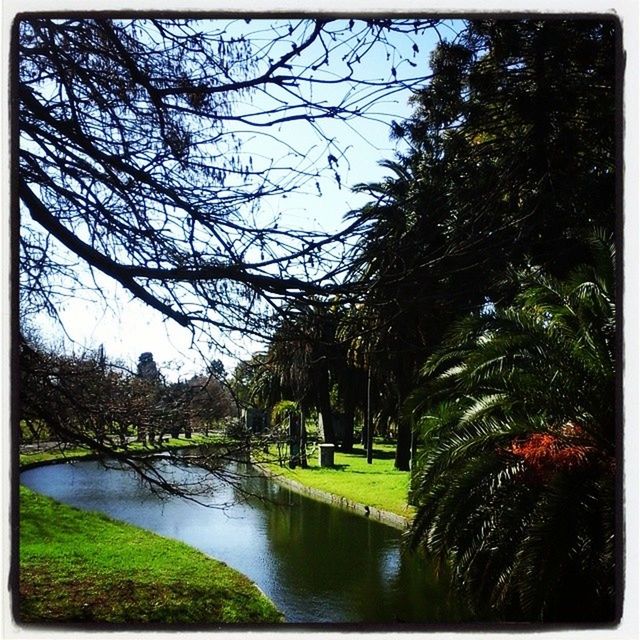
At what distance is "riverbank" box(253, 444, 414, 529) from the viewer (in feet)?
19.6

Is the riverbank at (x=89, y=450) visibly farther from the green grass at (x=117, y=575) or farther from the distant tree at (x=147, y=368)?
the green grass at (x=117, y=575)

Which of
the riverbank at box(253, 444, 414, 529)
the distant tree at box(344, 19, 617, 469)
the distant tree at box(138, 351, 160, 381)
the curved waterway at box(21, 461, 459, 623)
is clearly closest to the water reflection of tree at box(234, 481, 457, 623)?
the curved waterway at box(21, 461, 459, 623)

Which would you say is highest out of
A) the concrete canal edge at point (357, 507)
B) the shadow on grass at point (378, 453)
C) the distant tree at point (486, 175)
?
the distant tree at point (486, 175)

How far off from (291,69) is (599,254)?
1.35 m

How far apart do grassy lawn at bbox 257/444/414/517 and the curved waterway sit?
0.60 metres

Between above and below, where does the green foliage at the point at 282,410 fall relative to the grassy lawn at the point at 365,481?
above

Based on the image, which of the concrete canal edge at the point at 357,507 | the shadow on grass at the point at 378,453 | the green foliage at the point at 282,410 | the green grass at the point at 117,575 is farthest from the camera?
the shadow on grass at the point at 378,453

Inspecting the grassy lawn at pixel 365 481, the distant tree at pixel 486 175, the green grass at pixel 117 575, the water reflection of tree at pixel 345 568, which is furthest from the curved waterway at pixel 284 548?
the distant tree at pixel 486 175

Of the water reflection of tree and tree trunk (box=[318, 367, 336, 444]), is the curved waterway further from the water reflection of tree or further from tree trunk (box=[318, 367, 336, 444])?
tree trunk (box=[318, 367, 336, 444])

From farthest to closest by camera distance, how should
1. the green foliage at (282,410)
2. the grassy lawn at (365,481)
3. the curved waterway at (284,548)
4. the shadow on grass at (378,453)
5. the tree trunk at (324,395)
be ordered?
the shadow on grass at (378,453), the grassy lawn at (365,481), the curved waterway at (284,548), the tree trunk at (324,395), the green foliage at (282,410)

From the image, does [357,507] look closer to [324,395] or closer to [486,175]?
[324,395]

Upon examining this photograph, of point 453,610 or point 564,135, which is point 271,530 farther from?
point 564,135

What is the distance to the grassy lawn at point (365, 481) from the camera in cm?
628

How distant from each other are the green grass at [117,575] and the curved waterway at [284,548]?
0.42 ft
